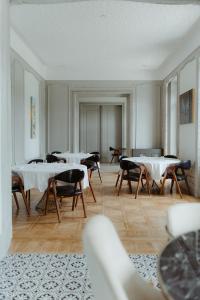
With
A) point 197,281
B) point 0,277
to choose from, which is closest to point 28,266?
point 0,277

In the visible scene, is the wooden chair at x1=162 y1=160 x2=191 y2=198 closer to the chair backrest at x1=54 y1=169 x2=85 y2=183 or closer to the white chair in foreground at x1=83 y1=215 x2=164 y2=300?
the chair backrest at x1=54 y1=169 x2=85 y2=183

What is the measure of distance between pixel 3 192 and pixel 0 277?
86cm

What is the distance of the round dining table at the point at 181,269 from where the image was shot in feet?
3.03

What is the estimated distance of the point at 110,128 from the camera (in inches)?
566

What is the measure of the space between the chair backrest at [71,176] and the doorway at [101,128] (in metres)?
9.89

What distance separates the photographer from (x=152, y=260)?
→ 3020 millimetres

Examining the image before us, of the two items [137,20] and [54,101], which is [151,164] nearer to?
[137,20]

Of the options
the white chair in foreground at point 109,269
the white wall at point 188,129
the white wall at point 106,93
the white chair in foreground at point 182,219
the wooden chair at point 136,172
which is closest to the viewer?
the white chair in foreground at point 109,269

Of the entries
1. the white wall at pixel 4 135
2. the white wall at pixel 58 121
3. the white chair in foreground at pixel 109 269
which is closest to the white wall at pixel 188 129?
the white wall at pixel 58 121

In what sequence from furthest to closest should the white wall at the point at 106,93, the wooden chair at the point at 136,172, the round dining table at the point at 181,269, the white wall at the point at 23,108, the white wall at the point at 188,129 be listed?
1. the white wall at the point at 106,93
2. the white wall at the point at 23,108
3. the white wall at the point at 188,129
4. the wooden chair at the point at 136,172
5. the round dining table at the point at 181,269

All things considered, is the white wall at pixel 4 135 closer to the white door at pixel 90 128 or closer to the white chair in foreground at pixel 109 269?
the white chair in foreground at pixel 109 269

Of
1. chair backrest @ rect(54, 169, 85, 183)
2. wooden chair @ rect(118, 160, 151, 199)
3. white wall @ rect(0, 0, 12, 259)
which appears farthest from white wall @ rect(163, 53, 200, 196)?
white wall @ rect(0, 0, 12, 259)

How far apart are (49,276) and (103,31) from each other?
5210 mm

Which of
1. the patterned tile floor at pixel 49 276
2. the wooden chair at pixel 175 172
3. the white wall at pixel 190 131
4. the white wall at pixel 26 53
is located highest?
the white wall at pixel 26 53
